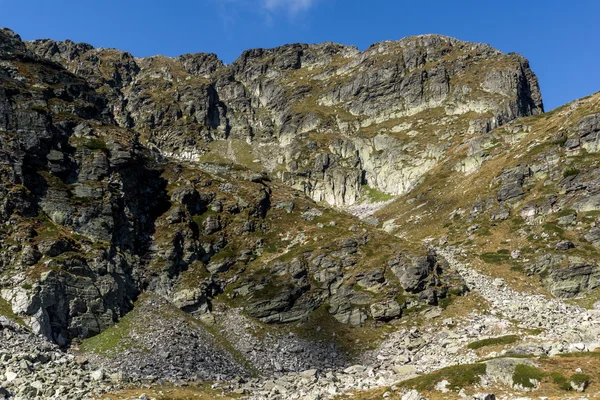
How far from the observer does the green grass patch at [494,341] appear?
4791 centimetres

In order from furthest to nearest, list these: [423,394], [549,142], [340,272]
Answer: [549,142] < [340,272] < [423,394]

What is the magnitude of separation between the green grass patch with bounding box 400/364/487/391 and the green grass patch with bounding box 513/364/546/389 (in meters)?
2.96

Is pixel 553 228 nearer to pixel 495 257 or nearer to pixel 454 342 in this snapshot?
pixel 495 257

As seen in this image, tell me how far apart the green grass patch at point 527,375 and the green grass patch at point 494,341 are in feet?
43.6

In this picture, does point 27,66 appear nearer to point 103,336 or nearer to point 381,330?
point 103,336

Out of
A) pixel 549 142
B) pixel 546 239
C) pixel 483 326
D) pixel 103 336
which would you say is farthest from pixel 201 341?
pixel 549 142

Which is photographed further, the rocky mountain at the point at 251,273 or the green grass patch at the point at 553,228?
the green grass patch at the point at 553,228

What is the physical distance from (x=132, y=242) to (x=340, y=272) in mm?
34438

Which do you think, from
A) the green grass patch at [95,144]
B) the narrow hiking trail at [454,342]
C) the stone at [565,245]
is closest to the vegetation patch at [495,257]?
the stone at [565,245]

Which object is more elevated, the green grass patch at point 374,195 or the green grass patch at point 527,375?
the green grass patch at point 374,195

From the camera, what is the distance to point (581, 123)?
101250 mm

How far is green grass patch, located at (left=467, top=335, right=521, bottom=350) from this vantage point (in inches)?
1886

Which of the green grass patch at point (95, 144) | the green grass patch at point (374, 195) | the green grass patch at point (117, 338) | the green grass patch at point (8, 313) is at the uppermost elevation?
the green grass patch at point (374, 195)

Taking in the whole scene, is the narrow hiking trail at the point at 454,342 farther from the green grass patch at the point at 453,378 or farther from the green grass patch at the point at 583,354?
the green grass patch at the point at 453,378
